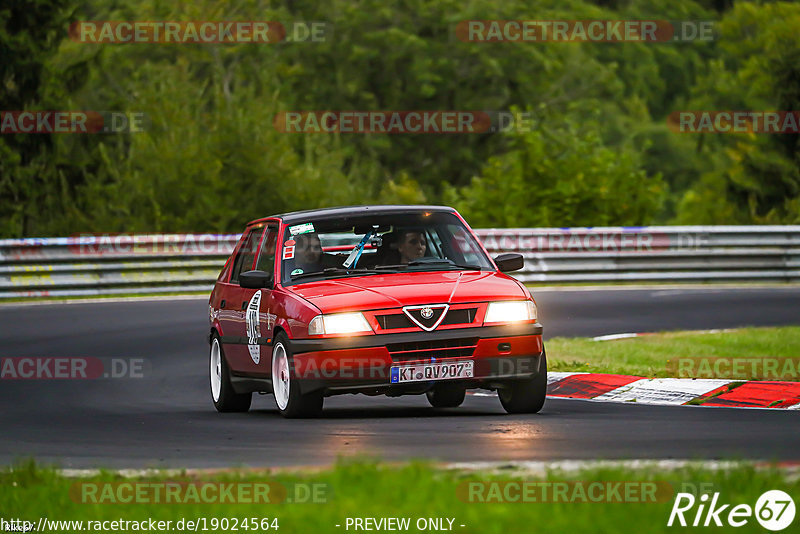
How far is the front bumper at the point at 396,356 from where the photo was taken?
1030cm

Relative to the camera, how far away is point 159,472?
765 centimetres

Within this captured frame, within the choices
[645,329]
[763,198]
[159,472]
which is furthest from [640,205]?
[159,472]

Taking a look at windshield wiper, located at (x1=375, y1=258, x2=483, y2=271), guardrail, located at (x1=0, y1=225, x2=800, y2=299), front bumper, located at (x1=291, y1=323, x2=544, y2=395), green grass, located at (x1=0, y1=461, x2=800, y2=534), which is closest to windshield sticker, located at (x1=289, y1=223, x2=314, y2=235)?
windshield wiper, located at (x1=375, y1=258, x2=483, y2=271)

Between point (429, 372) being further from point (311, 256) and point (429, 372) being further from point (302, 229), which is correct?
point (302, 229)

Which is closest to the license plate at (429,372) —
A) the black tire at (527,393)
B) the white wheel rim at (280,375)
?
the black tire at (527,393)

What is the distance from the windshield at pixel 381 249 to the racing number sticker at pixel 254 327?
1.34 ft

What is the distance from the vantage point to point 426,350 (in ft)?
33.9

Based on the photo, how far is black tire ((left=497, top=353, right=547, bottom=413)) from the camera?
35.5 feet

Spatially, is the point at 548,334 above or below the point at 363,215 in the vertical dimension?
below

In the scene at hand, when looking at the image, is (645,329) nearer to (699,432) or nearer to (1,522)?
(699,432)

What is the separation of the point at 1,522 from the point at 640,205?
1184 inches

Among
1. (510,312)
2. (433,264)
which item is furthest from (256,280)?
(510,312)

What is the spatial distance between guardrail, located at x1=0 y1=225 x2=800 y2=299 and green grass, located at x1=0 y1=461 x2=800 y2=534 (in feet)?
63.0

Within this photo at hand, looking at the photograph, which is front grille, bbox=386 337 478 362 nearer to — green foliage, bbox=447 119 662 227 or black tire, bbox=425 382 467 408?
black tire, bbox=425 382 467 408
